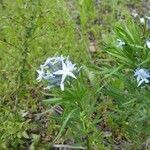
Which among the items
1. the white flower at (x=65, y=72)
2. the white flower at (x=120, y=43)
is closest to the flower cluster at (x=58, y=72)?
the white flower at (x=65, y=72)

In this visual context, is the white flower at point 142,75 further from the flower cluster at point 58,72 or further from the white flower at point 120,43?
the flower cluster at point 58,72

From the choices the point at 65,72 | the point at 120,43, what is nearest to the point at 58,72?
the point at 65,72

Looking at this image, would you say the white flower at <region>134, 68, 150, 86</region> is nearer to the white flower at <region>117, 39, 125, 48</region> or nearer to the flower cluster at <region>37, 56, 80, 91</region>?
the white flower at <region>117, 39, 125, 48</region>

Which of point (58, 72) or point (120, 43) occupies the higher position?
point (120, 43)

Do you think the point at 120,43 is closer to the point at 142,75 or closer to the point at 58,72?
the point at 142,75

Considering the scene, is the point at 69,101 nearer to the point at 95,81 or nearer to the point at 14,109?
the point at 95,81

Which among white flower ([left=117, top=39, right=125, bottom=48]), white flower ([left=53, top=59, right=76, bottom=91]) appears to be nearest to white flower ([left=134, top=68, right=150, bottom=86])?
white flower ([left=117, top=39, right=125, bottom=48])

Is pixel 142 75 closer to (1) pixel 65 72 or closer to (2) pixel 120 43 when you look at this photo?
(2) pixel 120 43

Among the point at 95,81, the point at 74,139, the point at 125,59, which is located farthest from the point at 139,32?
the point at 74,139
